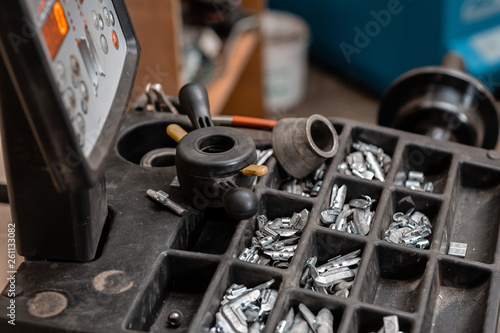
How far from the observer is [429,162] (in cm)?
92

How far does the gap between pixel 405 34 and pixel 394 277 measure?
1.42 metres

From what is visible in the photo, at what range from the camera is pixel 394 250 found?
734mm

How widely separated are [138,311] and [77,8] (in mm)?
315

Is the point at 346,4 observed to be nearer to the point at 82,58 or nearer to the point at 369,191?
the point at 369,191

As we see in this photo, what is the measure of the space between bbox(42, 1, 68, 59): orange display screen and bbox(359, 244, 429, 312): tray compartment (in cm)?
40

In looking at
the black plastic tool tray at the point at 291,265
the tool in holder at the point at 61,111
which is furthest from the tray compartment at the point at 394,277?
the tool in holder at the point at 61,111

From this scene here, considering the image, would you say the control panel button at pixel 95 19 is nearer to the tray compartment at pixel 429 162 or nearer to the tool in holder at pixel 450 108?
the tray compartment at pixel 429 162

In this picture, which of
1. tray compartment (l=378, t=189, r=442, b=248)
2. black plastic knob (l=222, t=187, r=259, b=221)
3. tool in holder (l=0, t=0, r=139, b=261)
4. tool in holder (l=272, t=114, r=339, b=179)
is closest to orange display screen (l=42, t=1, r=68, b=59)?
tool in holder (l=0, t=0, r=139, b=261)

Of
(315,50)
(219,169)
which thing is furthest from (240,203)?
(315,50)

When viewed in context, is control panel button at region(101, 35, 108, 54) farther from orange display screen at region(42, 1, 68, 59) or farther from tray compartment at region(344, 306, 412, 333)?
tray compartment at region(344, 306, 412, 333)

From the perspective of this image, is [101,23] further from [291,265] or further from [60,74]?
[291,265]

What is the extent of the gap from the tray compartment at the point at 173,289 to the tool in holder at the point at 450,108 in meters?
0.55

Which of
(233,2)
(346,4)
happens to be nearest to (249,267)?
(233,2)

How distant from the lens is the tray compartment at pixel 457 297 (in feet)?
2.27
